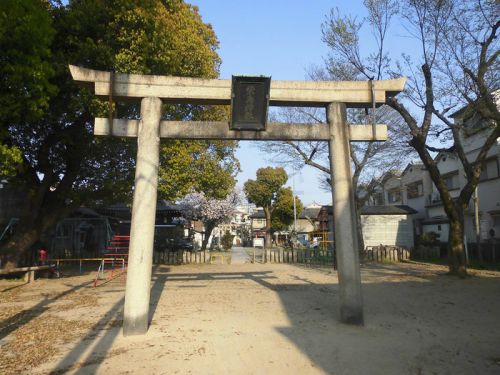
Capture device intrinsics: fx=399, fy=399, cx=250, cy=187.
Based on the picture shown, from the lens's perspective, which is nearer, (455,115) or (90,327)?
(90,327)

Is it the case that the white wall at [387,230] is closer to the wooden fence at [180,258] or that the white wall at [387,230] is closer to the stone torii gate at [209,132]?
the wooden fence at [180,258]

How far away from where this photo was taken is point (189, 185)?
16.9 metres

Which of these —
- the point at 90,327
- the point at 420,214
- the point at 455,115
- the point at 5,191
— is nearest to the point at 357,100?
the point at 90,327

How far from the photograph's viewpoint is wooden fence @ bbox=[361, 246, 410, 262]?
913 inches

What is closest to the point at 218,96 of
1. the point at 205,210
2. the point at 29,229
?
the point at 29,229

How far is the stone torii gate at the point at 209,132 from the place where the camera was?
24.0 feet

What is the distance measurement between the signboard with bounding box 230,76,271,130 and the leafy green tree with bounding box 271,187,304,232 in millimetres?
37383

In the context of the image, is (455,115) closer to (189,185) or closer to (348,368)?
(189,185)

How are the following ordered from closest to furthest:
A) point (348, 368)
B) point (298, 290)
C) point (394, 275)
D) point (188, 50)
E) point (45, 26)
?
point (348, 368) → point (45, 26) → point (298, 290) → point (188, 50) → point (394, 275)

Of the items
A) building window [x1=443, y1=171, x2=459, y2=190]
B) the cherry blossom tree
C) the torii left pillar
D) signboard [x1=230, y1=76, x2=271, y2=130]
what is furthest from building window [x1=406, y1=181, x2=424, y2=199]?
the torii left pillar

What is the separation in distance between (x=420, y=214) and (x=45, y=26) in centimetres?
2979

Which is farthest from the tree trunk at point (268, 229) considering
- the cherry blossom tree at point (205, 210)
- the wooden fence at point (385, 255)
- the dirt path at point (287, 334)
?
the dirt path at point (287, 334)

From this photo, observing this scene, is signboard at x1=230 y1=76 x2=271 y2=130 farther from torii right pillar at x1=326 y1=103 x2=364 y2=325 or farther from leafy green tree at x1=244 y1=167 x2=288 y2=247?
leafy green tree at x1=244 y1=167 x2=288 y2=247

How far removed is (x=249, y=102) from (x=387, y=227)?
23513 millimetres
